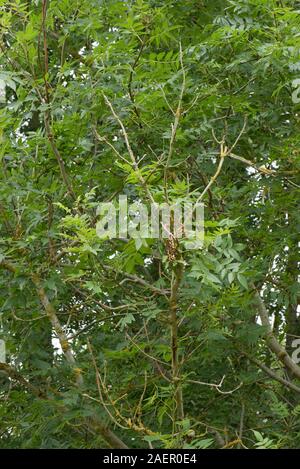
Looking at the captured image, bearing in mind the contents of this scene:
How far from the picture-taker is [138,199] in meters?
5.35

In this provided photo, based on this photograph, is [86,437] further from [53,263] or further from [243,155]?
[243,155]

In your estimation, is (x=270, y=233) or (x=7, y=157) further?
(x=270, y=233)

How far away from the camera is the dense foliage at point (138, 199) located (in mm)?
5180

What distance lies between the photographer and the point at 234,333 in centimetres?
571

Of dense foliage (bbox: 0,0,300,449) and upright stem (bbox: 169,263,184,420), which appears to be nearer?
upright stem (bbox: 169,263,184,420)

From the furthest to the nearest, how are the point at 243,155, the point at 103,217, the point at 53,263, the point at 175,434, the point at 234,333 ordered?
the point at 243,155 → the point at 234,333 → the point at 53,263 → the point at 103,217 → the point at 175,434

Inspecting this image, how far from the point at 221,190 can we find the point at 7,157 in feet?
3.84

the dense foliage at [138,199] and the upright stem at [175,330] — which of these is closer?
the upright stem at [175,330]

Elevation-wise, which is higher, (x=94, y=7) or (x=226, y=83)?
(x=94, y=7)

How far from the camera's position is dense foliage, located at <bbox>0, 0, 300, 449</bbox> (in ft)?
17.0

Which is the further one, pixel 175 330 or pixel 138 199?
pixel 138 199

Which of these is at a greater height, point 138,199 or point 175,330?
point 138,199

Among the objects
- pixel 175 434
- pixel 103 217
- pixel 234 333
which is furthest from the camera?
pixel 234 333
